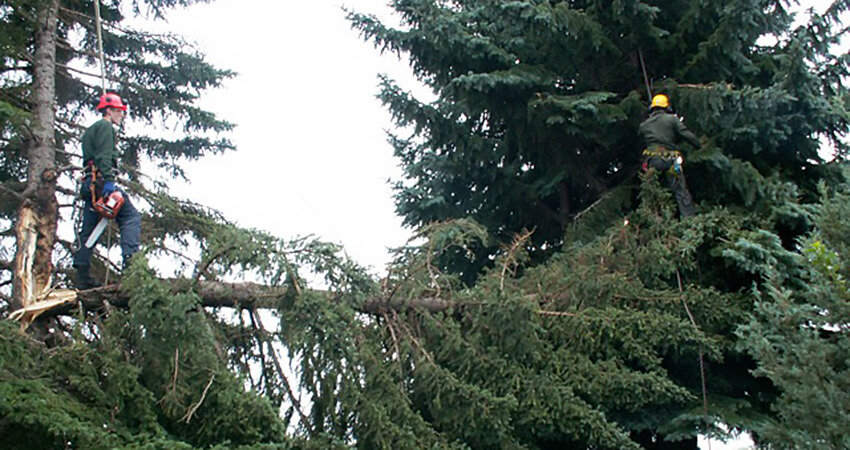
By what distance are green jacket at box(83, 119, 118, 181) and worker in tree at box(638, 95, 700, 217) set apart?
5.21 meters

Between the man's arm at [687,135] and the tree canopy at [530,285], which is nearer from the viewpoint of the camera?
the tree canopy at [530,285]

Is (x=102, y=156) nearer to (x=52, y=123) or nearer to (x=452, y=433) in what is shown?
(x=52, y=123)

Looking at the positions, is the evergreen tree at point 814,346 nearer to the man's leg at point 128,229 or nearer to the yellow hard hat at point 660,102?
the yellow hard hat at point 660,102

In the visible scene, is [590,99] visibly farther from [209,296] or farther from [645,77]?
[209,296]

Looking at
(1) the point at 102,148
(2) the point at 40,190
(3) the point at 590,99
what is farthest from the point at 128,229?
(3) the point at 590,99

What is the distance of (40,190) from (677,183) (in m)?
6.63

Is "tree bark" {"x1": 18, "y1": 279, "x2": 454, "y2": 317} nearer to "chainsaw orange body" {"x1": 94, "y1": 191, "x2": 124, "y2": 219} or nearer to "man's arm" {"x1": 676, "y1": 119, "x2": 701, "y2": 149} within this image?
"chainsaw orange body" {"x1": 94, "y1": 191, "x2": 124, "y2": 219}

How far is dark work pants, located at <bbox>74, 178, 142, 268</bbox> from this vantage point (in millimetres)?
6914

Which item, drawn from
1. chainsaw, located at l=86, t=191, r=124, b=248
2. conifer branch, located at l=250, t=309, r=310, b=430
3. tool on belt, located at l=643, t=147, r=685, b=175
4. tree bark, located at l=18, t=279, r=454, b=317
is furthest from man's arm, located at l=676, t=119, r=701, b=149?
chainsaw, located at l=86, t=191, r=124, b=248

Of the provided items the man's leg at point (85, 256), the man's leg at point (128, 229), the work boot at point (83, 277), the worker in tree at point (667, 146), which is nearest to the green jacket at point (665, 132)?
the worker in tree at point (667, 146)

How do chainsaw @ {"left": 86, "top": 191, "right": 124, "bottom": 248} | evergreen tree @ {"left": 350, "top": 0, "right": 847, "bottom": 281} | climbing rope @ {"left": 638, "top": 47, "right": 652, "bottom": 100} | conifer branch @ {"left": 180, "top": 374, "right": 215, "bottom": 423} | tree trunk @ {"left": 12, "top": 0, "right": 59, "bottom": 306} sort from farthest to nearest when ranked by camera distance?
climbing rope @ {"left": 638, "top": 47, "right": 652, "bottom": 100}, evergreen tree @ {"left": 350, "top": 0, "right": 847, "bottom": 281}, tree trunk @ {"left": 12, "top": 0, "right": 59, "bottom": 306}, chainsaw @ {"left": 86, "top": 191, "right": 124, "bottom": 248}, conifer branch @ {"left": 180, "top": 374, "right": 215, "bottom": 423}

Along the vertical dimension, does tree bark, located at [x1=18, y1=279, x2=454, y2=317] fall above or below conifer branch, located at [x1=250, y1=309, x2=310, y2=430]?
above

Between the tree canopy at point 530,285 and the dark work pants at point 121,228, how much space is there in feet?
1.45

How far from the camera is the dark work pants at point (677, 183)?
28.2ft
